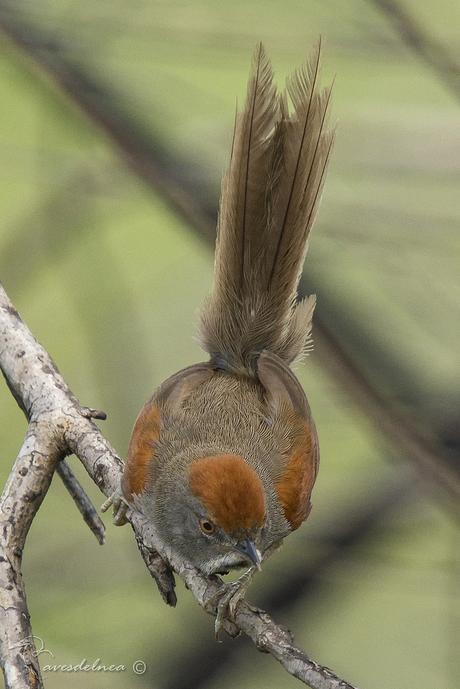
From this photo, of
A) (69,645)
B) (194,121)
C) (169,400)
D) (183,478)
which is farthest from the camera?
(194,121)

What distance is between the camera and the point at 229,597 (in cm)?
407

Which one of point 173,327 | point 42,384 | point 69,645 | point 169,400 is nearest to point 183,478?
point 169,400

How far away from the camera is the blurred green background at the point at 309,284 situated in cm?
587

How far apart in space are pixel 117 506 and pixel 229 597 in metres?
0.86

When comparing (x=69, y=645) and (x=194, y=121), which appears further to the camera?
(x=194, y=121)

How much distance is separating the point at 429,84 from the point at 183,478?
4.13 m

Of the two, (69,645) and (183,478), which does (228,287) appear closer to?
(183,478)

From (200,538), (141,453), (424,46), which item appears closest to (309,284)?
(424,46)

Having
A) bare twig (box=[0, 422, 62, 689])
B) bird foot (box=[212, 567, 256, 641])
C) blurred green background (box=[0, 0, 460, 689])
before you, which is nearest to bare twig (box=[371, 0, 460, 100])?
blurred green background (box=[0, 0, 460, 689])

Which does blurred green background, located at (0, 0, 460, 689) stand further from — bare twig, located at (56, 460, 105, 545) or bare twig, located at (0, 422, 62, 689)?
bare twig, located at (0, 422, 62, 689)

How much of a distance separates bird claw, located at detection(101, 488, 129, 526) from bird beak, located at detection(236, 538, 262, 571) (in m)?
0.83

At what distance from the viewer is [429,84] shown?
278 inches

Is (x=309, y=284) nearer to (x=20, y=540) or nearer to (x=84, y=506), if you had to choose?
(x=84, y=506)

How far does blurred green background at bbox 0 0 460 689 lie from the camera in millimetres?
5871
